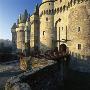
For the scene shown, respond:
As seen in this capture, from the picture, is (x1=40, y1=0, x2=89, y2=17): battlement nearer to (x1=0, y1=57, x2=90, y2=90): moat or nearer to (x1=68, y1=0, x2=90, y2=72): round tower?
(x1=68, y1=0, x2=90, y2=72): round tower

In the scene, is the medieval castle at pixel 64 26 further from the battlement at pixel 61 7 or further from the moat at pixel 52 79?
the moat at pixel 52 79

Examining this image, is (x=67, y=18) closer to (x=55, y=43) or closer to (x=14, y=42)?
(x=55, y=43)

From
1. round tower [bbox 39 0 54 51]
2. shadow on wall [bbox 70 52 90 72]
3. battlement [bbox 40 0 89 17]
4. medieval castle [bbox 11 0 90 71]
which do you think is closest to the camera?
shadow on wall [bbox 70 52 90 72]

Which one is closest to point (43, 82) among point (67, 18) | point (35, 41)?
point (67, 18)

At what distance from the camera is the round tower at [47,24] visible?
1371 inches

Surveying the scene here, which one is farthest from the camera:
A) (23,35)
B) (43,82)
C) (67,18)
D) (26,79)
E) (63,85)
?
(23,35)

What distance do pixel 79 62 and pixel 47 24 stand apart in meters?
11.2

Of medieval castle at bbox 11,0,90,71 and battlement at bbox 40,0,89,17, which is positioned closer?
medieval castle at bbox 11,0,90,71

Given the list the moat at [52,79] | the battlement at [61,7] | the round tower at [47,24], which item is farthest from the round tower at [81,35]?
the round tower at [47,24]

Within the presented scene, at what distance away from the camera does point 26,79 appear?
14.1m

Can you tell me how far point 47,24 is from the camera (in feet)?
116

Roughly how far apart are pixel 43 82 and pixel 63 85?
20.8 ft

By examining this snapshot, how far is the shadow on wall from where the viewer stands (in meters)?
25.3

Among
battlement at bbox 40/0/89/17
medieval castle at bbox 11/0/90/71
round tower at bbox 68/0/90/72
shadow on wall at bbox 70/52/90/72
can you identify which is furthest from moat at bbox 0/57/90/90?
battlement at bbox 40/0/89/17
